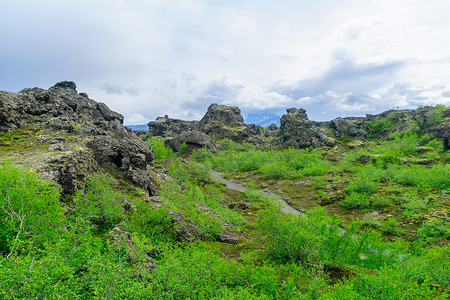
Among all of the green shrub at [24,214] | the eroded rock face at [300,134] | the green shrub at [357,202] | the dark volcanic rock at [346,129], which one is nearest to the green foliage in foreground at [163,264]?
the green shrub at [24,214]

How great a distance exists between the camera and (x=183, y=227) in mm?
22562

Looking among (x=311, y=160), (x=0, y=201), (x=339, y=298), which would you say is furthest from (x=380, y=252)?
(x=311, y=160)

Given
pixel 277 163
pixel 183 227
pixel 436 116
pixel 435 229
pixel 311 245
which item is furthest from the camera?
pixel 436 116

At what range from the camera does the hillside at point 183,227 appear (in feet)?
33.7

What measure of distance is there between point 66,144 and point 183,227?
2347cm

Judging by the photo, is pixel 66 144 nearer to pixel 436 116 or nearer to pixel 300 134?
pixel 300 134

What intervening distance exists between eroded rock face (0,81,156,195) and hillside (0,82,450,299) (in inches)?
7.7

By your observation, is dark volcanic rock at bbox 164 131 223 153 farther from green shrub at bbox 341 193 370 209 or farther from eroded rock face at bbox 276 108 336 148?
green shrub at bbox 341 193 370 209

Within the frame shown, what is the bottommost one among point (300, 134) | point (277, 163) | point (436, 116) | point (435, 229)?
point (435, 229)

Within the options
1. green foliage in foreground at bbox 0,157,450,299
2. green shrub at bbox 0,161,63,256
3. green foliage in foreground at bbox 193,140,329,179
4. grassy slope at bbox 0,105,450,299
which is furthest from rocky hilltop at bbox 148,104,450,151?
green shrub at bbox 0,161,63,256

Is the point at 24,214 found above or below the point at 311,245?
above

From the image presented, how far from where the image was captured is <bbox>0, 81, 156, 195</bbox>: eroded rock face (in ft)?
78.3

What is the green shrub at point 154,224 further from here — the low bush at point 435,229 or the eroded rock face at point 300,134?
the eroded rock face at point 300,134

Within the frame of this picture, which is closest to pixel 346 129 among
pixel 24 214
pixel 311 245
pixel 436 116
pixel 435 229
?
pixel 436 116
